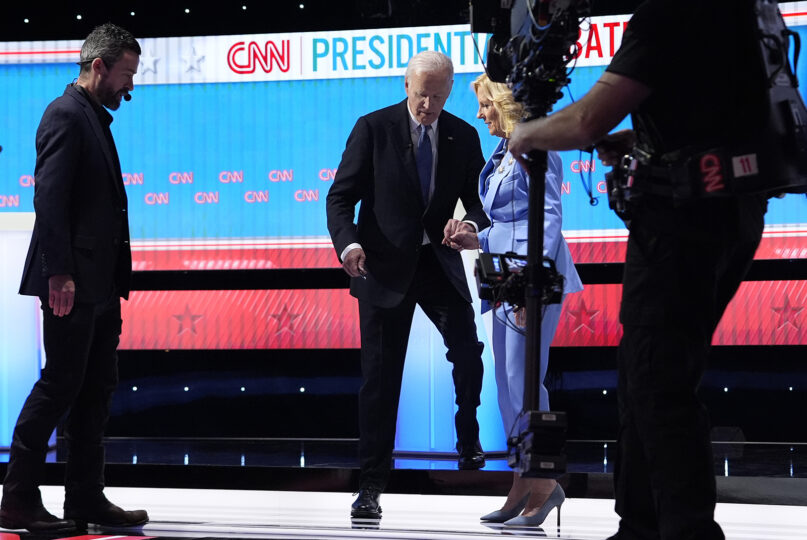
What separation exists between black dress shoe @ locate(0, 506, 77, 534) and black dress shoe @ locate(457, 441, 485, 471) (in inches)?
63.3

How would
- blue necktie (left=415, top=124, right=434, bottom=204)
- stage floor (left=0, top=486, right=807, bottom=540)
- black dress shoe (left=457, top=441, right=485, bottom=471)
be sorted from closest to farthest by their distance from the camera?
stage floor (left=0, top=486, right=807, bottom=540) → blue necktie (left=415, top=124, right=434, bottom=204) → black dress shoe (left=457, top=441, right=485, bottom=471)

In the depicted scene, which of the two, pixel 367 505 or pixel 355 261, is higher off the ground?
pixel 355 261

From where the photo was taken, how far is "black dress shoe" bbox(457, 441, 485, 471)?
4000 mm

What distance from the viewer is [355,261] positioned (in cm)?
345

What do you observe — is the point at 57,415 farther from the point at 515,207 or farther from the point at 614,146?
the point at 614,146

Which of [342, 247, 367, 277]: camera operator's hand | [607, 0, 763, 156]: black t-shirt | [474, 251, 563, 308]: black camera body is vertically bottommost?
[474, 251, 563, 308]: black camera body

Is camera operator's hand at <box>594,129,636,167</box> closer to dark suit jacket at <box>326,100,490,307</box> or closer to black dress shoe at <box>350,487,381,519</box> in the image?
dark suit jacket at <box>326,100,490,307</box>

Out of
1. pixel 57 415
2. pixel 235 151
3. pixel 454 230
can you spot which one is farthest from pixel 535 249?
pixel 235 151


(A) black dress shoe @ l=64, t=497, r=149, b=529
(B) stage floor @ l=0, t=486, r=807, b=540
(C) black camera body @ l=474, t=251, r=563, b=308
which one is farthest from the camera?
(A) black dress shoe @ l=64, t=497, r=149, b=529

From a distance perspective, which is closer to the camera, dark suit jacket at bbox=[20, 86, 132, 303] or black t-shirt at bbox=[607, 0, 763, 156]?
black t-shirt at bbox=[607, 0, 763, 156]

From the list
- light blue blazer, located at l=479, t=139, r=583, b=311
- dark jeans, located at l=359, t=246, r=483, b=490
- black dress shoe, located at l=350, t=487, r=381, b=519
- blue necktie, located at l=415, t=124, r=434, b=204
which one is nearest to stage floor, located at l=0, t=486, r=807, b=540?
black dress shoe, located at l=350, t=487, r=381, b=519

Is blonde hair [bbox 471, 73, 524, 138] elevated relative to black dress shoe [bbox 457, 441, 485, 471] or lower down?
elevated

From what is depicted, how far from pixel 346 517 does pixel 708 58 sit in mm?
2206

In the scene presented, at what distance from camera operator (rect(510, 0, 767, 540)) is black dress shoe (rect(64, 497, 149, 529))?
2.01 metres
